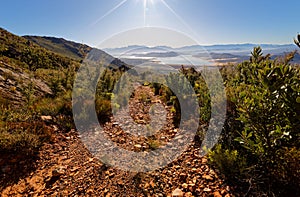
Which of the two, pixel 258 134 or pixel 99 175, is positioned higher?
pixel 258 134

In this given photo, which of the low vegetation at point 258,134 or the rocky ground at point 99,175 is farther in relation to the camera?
the rocky ground at point 99,175

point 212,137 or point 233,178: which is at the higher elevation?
point 212,137

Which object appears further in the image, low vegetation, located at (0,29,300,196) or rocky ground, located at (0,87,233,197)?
rocky ground, located at (0,87,233,197)

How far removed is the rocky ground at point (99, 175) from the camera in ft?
9.27

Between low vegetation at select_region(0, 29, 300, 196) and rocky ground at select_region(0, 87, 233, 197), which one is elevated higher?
low vegetation at select_region(0, 29, 300, 196)

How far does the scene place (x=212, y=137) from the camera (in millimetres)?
3727

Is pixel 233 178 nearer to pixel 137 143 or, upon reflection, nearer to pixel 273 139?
pixel 273 139

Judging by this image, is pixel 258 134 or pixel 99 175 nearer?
pixel 258 134

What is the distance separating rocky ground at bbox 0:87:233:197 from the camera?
282 centimetres

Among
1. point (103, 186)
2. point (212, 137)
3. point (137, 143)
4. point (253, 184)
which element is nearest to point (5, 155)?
point (103, 186)

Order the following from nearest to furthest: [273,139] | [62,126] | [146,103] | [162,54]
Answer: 1. [273,139]
2. [62,126]
3. [162,54]
4. [146,103]

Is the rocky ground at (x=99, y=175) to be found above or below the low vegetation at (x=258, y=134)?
below

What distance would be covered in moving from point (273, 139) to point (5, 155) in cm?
448

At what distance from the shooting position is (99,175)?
3246mm
